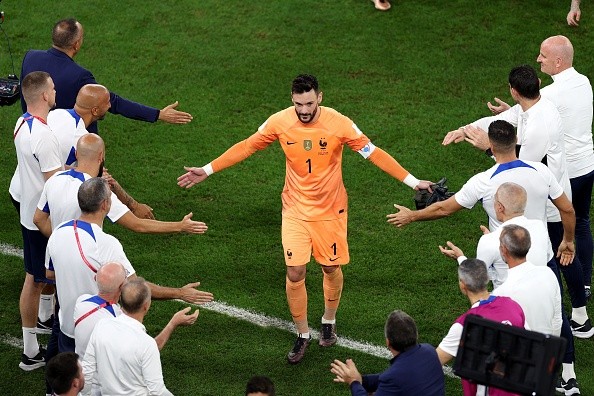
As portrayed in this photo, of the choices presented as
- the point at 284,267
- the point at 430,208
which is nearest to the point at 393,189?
the point at 284,267

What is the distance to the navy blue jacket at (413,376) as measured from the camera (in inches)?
239

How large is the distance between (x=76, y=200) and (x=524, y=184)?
3.20m

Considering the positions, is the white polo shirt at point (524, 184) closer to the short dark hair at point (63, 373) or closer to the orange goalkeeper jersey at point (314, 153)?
the orange goalkeeper jersey at point (314, 153)

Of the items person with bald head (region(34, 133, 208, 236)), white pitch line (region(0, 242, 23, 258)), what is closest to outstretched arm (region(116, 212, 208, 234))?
person with bald head (region(34, 133, 208, 236))

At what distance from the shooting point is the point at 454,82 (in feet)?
40.4

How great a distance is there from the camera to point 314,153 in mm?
8227

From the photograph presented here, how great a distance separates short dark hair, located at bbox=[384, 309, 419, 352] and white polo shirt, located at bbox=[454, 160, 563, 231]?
1723 mm

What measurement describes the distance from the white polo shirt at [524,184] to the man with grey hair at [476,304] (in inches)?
45.1

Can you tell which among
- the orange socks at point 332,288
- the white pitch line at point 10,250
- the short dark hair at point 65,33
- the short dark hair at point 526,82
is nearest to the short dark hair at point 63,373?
the orange socks at point 332,288

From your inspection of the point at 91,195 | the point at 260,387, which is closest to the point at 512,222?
the point at 260,387

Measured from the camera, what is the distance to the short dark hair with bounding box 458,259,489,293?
21.3 feet

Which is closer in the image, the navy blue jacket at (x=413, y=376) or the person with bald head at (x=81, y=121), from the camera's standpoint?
the navy blue jacket at (x=413, y=376)

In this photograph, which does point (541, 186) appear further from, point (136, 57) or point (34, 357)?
point (136, 57)

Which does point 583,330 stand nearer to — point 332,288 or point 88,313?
point 332,288
